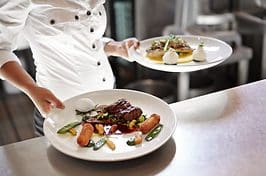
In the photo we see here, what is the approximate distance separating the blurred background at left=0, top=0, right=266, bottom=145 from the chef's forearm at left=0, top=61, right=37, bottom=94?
54.1 inches

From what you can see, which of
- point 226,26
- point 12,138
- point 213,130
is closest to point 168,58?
point 213,130

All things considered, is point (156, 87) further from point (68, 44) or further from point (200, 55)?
point (200, 55)

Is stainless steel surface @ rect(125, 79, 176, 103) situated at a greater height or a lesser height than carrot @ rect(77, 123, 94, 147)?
lesser

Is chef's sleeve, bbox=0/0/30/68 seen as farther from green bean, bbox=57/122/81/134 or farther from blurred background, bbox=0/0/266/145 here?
blurred background, bbox=0/0/266/145

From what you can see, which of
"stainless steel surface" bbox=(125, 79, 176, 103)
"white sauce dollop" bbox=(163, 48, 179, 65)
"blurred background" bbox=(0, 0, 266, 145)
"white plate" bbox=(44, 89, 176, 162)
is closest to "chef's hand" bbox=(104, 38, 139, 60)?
"white sauce dollop" bbox=(163, 48, 179, 65)

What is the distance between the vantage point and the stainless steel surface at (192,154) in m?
0.81

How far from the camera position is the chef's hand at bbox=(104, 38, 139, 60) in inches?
48.6

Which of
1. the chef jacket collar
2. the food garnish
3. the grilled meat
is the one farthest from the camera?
the chef jacket collar

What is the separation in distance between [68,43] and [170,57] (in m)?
0.34

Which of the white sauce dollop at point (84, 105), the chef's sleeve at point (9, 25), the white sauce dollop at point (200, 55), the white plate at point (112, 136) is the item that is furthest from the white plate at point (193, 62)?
the chef's sleeve at point (9, 25)

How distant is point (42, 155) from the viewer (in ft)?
2.83

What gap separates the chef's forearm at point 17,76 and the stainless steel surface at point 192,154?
150mm

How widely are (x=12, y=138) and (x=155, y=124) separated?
1736mm

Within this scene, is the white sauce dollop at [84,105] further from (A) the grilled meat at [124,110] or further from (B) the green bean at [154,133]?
(B) the green bean at [154,133]
